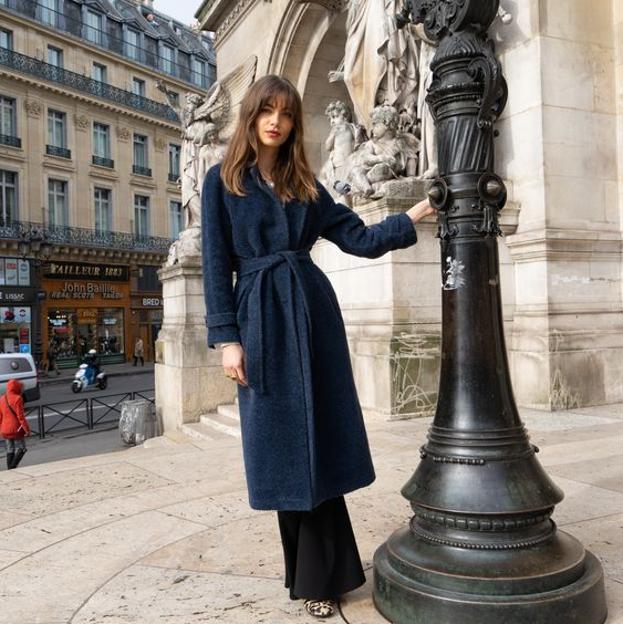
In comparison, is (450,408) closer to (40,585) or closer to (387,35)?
(40,585)

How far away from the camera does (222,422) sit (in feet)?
29.1

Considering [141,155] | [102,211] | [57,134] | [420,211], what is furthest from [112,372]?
[420,211]

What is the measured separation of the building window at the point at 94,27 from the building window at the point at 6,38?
520 cm

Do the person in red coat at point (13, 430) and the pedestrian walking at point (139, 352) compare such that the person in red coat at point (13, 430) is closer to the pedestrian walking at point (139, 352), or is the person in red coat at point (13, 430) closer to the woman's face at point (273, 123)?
the woman's face at point (273, 123)

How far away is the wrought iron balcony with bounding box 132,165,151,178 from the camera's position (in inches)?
1565

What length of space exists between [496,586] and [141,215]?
40.5 m

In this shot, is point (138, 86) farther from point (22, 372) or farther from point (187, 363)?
A: point (187, 363)

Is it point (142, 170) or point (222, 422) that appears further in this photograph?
point (142, 170)

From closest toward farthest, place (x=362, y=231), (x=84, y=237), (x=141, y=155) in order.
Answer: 1. (x=362, y=231)
2. (x=84, y=237)
3. (x=141, y=155)

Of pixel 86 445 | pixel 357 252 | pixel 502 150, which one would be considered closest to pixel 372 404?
pixel 502 150

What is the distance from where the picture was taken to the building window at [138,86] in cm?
4094

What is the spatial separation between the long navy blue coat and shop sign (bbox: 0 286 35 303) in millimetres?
32563

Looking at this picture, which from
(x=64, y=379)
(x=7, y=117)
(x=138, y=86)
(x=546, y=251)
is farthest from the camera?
(x=138, y=86)

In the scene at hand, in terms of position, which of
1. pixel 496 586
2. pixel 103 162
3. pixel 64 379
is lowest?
pixel 64 379
